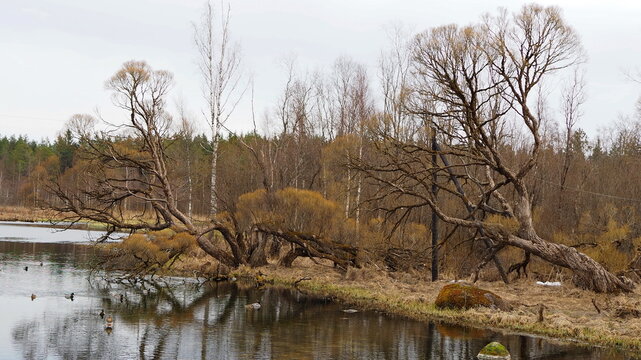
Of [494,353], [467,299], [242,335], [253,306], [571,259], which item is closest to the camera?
[494,353]

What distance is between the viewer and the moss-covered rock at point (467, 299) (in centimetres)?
2141

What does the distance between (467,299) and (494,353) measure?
6.42m

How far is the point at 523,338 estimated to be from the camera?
18.2 meters

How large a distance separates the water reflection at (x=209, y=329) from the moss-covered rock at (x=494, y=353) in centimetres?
33

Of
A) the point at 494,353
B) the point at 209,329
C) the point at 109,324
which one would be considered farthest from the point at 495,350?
the point at 109,324

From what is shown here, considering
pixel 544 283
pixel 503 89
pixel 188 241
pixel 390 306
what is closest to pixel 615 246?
pixel 544 283

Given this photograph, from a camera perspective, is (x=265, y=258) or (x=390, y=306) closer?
(x=390, y=306)

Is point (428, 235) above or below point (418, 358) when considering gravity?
above

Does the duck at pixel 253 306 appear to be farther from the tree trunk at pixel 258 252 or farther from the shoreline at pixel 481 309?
the tree trunk at pixel 258 252

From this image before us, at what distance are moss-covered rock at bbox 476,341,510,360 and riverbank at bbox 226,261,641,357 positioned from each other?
12.1 feet

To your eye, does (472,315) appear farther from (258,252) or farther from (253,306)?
(258,252)

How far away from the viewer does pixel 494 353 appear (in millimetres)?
15258

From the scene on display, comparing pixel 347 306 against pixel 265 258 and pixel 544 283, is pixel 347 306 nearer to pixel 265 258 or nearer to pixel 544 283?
pixel 544 283

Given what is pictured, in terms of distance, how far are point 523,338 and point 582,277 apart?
22.8 ft
